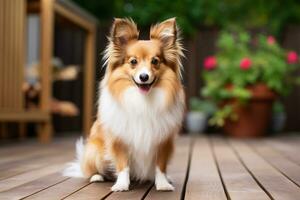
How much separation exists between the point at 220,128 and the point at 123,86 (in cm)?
522

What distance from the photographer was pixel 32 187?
2742mm

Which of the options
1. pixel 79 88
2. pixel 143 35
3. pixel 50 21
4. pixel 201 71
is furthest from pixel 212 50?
pixel 50 21

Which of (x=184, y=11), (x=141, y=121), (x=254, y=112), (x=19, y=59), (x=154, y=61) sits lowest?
(x=254, y=112)

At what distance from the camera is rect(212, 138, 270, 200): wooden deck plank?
100 inches

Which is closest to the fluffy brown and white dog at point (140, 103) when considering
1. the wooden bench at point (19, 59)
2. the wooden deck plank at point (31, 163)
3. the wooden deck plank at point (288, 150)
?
the wooden deck plank at point (31, 163)

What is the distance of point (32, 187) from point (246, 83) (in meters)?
4.56

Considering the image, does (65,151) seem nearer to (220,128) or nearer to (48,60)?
(48,60)

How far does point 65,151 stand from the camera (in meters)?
4.89

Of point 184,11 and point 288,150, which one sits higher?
point 184,11

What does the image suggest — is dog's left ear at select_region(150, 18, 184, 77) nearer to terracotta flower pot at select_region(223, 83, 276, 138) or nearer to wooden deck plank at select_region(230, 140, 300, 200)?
wooden deck plank at select_region(230, 140, 300, 200)

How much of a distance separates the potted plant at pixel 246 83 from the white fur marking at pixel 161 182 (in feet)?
12.8

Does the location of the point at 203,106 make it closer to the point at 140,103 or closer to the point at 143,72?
the point at 140,103

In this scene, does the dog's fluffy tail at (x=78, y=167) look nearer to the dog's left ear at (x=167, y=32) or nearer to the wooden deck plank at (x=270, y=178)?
the dog's left ear at (x=167, y=32)

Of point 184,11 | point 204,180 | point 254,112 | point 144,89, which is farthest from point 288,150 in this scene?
point 184,11
